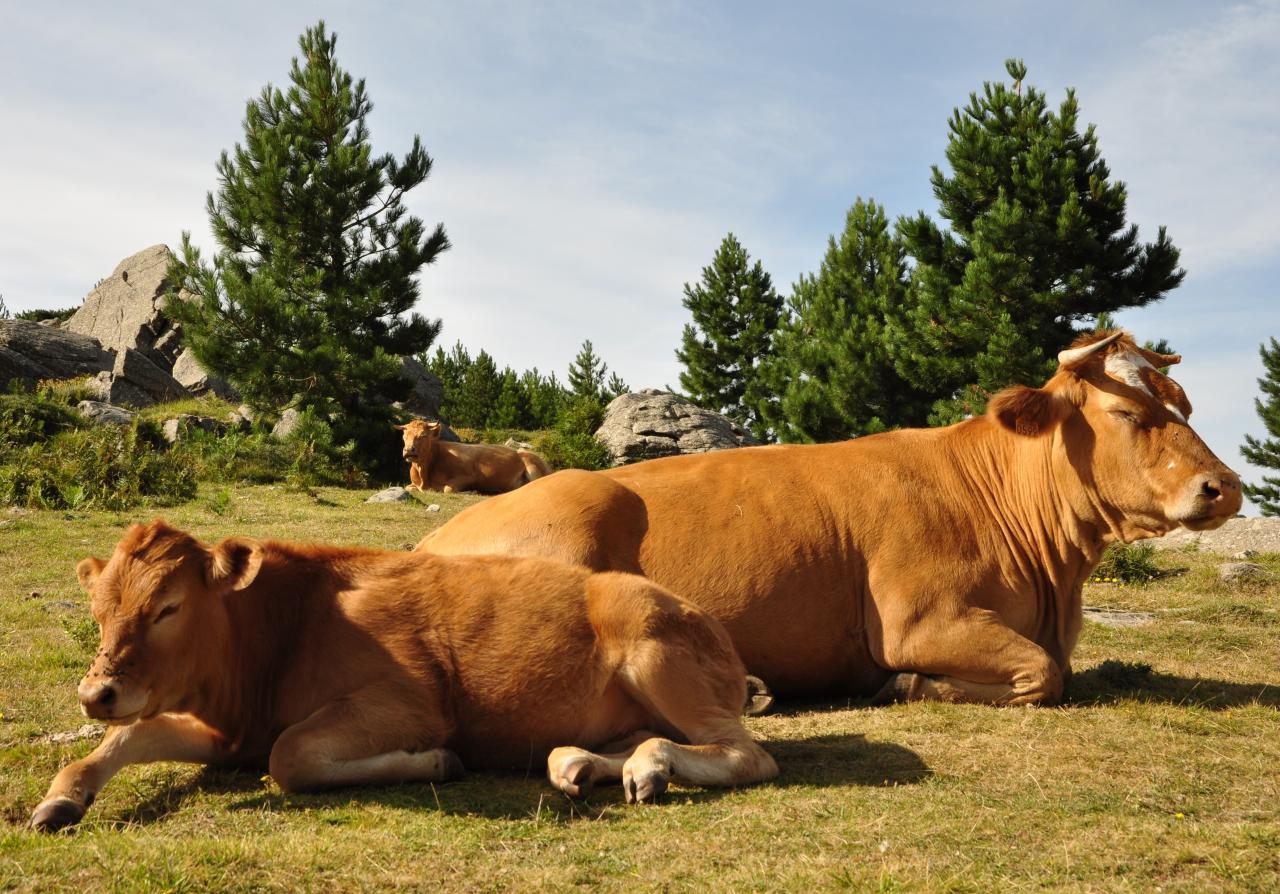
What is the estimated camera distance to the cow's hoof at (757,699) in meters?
6.61

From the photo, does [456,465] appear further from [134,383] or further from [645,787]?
[645,787]

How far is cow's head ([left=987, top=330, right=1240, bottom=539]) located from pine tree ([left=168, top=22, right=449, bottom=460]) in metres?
23.6

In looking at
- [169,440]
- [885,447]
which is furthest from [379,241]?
[885,447]

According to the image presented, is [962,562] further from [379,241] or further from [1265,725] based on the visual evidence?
[379,241]

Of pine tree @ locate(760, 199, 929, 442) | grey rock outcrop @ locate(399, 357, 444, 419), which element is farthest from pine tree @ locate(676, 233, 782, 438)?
grey rock outcrop @ locate(399, 357, 444, 419)

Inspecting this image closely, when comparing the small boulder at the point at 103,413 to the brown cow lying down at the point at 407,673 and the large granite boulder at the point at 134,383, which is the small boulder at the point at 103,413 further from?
the brown cow lying down at the point at 407,673

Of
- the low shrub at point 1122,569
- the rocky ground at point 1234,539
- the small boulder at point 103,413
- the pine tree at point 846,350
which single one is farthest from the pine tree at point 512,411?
the low shrub at point 1122,569

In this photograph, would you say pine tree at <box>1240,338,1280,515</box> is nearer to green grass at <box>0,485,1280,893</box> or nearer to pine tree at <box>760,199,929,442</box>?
pine tree at <box>760,199,929,442</box>

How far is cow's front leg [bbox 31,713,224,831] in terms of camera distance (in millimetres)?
4332

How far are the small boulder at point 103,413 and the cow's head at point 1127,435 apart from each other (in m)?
21.1

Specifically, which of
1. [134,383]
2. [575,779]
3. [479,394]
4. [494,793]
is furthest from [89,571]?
[479,394]

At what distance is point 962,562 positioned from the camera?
7160 millimetres

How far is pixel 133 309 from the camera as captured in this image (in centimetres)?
4181

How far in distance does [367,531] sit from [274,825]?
1113 centimetres
